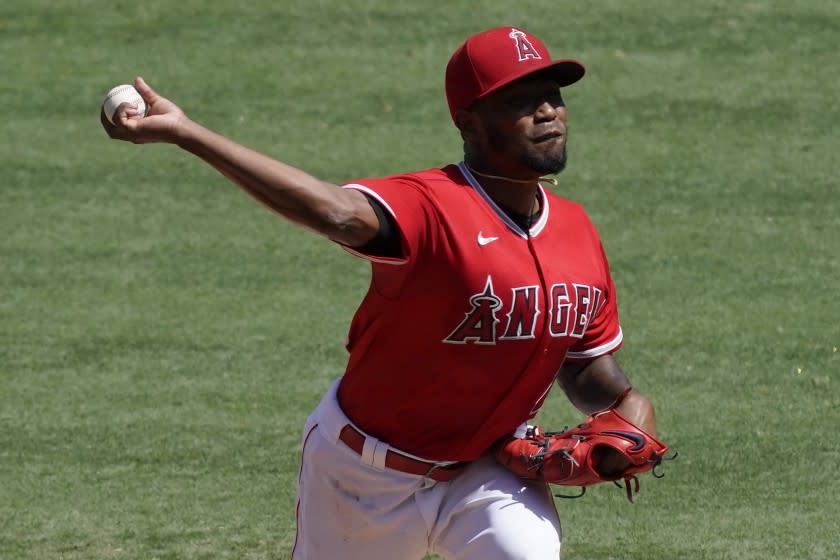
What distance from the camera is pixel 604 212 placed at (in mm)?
9727

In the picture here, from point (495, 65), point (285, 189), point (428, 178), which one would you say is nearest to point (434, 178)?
point (428, 178)

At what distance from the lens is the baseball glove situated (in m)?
4.14

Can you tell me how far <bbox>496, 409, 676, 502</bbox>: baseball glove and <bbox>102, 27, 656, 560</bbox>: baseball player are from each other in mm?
39

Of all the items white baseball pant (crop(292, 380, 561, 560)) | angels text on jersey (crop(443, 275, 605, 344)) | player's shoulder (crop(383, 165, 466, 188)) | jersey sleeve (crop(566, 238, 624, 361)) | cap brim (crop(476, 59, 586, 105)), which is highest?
cap brim (crop(476, 59, 586, 105))

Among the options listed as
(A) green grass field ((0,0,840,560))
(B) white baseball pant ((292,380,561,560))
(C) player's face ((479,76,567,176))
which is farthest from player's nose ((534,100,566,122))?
(A) green grass field ((0,0,840,560))

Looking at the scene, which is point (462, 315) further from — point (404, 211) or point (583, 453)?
point (583, 453)

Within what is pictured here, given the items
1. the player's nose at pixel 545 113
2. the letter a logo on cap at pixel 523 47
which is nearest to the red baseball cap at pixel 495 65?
the letter a logo on cap at pixel 523 47

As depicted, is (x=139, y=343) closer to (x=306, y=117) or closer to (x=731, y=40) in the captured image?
(x=306, y=117)

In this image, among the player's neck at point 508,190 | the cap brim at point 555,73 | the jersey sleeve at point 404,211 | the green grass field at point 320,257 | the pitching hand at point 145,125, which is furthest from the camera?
the green grass field at point 320,257

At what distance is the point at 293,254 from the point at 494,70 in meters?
5.45

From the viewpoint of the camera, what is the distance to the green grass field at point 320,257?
6582 mm

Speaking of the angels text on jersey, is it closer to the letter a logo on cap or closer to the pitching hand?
the letter a logo on cap

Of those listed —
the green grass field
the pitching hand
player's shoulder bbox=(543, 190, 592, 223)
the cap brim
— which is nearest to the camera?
the pitching hand

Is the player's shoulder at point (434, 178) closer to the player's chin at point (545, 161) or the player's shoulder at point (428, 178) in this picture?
the player's shoulder at point (428, 178)
